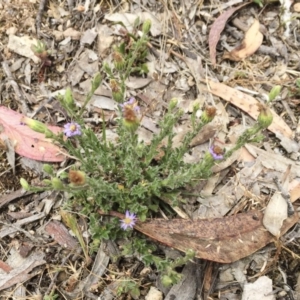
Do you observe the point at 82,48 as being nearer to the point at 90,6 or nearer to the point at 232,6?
the point at 90,6

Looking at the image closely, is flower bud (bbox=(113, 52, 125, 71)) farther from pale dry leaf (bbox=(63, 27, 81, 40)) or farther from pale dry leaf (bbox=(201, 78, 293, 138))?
pale dry leaf (bbox=(63, 27, 81, 40))

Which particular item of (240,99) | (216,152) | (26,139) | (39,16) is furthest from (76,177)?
(39,16)

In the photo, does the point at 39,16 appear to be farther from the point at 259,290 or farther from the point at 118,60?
the point at 259,290

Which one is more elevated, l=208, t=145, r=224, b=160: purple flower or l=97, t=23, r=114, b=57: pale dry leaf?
l=208, t=145, r=224, b=160: purple flower

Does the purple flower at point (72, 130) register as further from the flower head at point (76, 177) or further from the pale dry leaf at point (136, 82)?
the pale dry leaf at point (136, 82)

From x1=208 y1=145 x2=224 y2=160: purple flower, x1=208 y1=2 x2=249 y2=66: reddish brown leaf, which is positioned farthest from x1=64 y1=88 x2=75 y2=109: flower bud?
x1=208 y1=2 x2=249 y2=66: reddish brown leaf

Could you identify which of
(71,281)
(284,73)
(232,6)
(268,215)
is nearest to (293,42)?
(284,73)

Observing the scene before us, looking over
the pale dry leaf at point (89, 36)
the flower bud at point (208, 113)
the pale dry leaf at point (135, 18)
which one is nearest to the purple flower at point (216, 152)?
the flower bud at point (208, 113)
